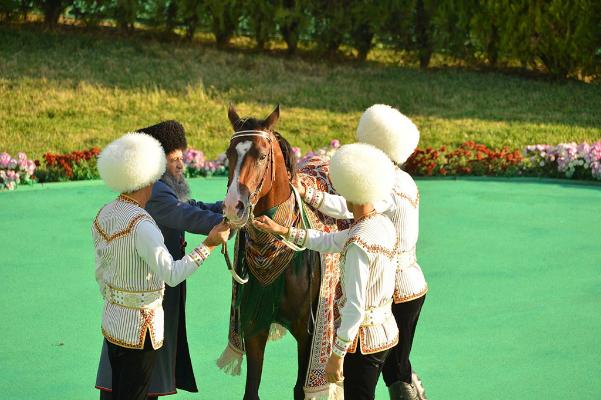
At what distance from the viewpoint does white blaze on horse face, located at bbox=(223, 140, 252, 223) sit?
4.56 meters

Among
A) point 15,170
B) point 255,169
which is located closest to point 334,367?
point 255,169

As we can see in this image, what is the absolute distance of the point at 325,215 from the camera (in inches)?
218

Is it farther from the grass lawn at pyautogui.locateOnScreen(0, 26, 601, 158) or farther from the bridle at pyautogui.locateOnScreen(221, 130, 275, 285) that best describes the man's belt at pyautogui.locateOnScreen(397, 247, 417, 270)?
the grass lawn at pyautogui.locateOnScreen(0, 26, 601, 158)

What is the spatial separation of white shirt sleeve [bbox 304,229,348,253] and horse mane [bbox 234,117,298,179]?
0.38 meters

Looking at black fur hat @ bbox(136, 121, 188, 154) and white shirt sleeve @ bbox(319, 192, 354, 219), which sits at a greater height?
black fur hat @ bbox(136, 121, 188, 154)

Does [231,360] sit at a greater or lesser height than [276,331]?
lesser

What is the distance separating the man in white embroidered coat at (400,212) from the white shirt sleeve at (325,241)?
43 centimetres

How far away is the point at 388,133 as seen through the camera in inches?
205

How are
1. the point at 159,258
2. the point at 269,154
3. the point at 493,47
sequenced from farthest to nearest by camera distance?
the point at 493,47
the point at 269,154
the point at 159,258

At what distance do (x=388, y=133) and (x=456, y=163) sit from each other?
24.1 feet

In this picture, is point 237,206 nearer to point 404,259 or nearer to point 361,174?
point 361,174

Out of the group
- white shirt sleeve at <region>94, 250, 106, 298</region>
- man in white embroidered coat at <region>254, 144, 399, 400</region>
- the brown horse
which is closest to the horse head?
the brown horse

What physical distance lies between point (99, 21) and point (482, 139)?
7602 mm

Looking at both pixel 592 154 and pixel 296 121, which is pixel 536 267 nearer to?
pixel 592 154
